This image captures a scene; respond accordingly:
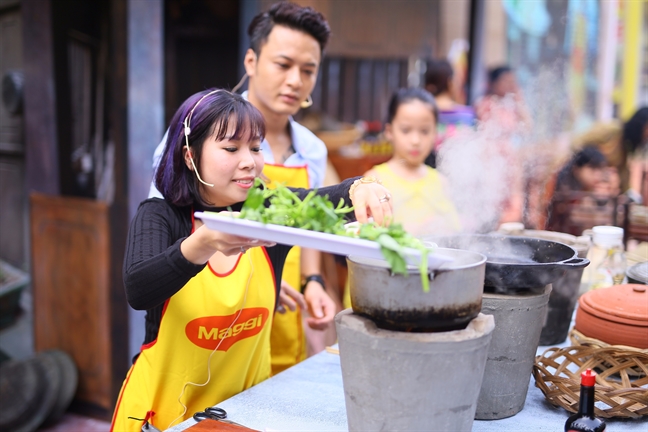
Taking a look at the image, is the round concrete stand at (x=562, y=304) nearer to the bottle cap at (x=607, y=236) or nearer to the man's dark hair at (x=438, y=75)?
the bottle cap at (x=607, y=236)

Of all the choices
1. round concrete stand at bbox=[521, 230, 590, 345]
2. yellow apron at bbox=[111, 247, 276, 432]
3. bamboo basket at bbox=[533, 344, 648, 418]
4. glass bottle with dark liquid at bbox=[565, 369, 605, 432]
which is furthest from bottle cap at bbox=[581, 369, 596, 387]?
yellow apron at bbox=[111, 247, 276, 432]

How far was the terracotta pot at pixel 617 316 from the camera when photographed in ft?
6.52

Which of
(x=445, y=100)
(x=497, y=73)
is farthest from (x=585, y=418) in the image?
(x=497, y=73)

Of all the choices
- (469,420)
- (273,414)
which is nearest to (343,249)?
(469,420)

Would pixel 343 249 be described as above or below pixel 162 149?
below

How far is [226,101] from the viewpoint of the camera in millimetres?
1874

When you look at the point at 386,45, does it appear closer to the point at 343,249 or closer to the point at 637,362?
the point at 637,362

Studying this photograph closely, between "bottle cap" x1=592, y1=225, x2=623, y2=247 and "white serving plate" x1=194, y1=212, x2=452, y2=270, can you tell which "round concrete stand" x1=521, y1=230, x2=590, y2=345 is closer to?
"bottle cap" x1=592, y1=225, x2=623, y2=247

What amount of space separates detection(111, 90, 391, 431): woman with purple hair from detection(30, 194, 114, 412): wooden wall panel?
230 cm

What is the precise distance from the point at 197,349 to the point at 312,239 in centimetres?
86

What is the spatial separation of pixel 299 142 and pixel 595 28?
1432 cm

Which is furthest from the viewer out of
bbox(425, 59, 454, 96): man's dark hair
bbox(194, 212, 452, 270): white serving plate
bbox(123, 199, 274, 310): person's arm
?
bbox(425, 59, 454, 96): man's dark hair

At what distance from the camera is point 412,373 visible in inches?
51.9

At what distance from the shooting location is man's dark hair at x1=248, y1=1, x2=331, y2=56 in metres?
2.61
